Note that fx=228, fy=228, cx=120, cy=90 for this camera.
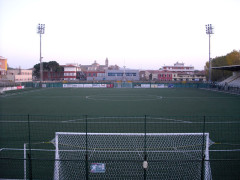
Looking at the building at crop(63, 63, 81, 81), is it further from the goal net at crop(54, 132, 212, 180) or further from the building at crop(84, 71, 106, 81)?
the goal net at crop(54, 132, 212, 180)

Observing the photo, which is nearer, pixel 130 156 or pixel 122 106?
pixel 130 156

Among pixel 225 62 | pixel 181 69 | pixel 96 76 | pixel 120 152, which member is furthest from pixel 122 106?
pixel 181 69

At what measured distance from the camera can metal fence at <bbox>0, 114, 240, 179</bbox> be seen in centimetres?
725

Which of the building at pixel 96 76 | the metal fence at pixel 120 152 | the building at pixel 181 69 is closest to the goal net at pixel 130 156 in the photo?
the metal fence at pixel 120 152

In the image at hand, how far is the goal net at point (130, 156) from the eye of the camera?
23.8 ft

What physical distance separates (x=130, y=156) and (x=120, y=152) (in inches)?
18.8

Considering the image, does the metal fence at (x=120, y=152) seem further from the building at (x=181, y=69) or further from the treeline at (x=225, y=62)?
the building at (x=181, y=69)

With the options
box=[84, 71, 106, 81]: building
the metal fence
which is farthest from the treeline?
the metal fence

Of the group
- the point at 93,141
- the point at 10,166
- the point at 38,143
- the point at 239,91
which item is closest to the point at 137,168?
the point at 93,141

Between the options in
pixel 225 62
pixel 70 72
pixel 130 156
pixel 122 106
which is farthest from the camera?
pixel 70 72

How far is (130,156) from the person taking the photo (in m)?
9.02

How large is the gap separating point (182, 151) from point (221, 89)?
146ft

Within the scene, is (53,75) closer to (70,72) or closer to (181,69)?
(70,72)

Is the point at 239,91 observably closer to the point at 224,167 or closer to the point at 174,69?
the point at 224,167
